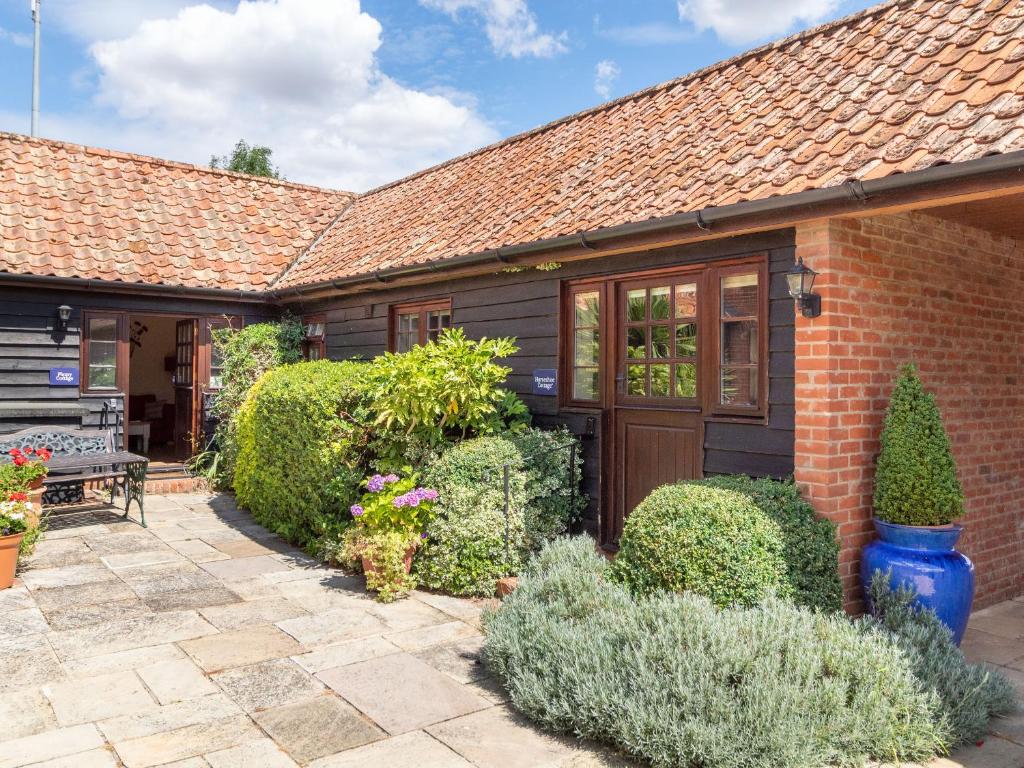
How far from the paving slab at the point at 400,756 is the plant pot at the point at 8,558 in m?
3.76

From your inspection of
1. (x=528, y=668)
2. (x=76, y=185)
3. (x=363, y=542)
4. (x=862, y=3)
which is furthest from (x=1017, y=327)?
(x=76, y=185)

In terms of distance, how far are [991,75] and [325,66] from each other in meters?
16.9

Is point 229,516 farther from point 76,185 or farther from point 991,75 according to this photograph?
point 991,75

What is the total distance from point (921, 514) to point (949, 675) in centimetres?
109

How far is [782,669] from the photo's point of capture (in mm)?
3311

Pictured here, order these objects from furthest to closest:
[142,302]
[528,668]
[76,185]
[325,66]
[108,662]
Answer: [325,66]
[76,185]
[142,302]
[108,662]
[528,668]

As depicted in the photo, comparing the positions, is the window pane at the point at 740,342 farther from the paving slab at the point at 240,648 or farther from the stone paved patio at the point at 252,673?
the paving slab at the point at 240,648

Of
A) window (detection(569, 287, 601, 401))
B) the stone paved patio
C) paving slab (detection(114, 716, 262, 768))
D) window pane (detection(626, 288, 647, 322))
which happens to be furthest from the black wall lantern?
paving slab (detection(114, 716, 262, 768))

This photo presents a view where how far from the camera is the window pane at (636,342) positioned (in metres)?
6.05

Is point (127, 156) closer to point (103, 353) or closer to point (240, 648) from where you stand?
point (103, 353)

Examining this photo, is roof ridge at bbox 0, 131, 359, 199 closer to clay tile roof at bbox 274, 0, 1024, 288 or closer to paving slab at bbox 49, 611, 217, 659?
clay tile roof at bbox 274, 0, 1024, 288

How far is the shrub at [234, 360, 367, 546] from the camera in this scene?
21.1 ft

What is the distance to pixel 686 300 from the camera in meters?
5.68

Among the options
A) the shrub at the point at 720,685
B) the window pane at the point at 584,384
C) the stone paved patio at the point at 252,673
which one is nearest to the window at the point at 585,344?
the window pane at the point at 584,384
